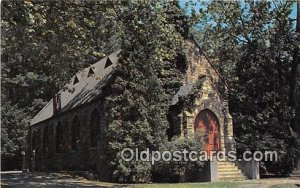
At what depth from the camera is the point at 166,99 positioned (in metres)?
26.6

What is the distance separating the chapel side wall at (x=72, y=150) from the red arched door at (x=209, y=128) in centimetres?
596

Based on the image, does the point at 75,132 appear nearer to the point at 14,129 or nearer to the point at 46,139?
the point at 46,139

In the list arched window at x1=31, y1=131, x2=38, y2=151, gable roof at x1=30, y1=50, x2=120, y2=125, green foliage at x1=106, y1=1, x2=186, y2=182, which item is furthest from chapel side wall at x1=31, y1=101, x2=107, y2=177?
green foliage at x1=106, y1=1, x2=186, y2=182

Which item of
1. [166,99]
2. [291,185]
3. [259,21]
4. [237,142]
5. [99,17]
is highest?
[259,21]

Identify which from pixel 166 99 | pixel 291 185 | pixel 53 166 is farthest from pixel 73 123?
pixel 291 185

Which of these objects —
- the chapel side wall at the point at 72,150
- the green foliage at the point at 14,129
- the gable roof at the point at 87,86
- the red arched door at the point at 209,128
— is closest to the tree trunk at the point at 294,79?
the red arched door at the point at 209,128

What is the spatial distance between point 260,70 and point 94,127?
38.7ft

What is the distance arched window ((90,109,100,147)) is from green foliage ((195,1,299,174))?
903cm

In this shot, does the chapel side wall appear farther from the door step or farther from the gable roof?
the door step

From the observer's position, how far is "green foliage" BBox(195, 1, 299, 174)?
2962cm

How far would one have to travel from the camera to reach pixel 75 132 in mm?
34281

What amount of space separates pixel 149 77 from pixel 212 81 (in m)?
7.49

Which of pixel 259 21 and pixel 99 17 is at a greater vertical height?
pixel 259 21

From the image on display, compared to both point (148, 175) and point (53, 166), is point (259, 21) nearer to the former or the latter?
point (148, 175)
